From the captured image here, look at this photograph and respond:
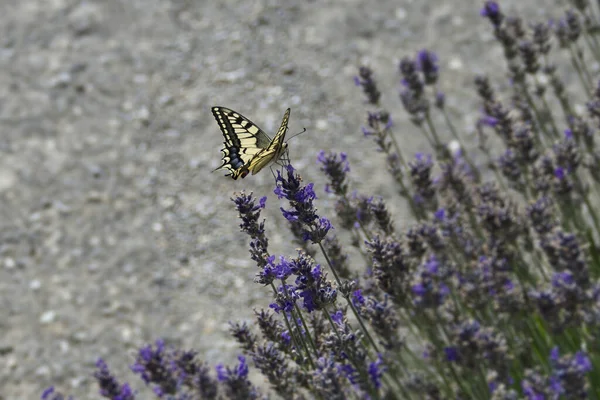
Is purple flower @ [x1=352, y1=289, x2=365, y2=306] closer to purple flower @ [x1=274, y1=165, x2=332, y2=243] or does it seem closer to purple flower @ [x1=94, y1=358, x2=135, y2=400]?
purple flower @ [x1=274, y1=165, x2=332, y2=243]

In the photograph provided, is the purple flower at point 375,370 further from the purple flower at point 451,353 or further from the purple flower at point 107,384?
the purple flower at point 107,384

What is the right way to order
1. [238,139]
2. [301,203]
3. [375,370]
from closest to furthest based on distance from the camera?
[301,203] < [375,370] < [238,139]

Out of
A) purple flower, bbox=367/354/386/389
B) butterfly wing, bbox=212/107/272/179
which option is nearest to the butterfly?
butterfly wing, bbox=212/107/272/179

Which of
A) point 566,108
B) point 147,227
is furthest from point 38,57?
point 566,108

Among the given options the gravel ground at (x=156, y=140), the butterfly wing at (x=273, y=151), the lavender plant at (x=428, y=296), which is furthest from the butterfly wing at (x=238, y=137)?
the gravel ground at (x=156, y=140)

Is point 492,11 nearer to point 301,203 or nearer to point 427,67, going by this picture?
point 427,67

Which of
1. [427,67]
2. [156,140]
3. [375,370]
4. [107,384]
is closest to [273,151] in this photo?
[375,370]

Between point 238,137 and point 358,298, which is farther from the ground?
point 238,137
